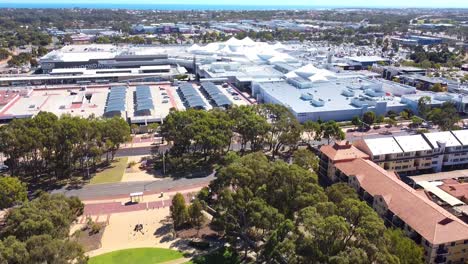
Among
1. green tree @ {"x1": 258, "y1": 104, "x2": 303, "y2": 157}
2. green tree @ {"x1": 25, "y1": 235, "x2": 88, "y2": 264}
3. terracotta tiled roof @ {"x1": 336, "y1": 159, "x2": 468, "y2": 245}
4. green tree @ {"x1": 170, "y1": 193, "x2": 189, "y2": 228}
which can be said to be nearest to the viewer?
green tree @ {"x1": 25, "y1": 235, "x2": 88, "y2": 264}

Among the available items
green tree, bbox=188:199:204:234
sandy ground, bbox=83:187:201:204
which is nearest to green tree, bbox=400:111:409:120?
sandy ground, bbox=83:187:201:204

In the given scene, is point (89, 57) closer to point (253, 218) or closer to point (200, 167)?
point (200, 167)

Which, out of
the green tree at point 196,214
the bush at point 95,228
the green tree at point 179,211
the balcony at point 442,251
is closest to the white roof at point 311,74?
the green tree at point 196,214

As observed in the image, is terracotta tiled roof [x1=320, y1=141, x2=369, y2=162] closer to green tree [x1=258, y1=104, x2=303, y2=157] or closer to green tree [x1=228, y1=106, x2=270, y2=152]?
green tree [x1=258, y1=104, x2=303, y2=157]

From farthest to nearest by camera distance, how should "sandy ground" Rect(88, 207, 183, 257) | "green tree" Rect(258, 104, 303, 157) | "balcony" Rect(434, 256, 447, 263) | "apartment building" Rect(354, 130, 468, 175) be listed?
"green tree" Rect(258, 104, 303, 157)
"apartment building" Rect(354, 130, 468, 175)
"sandy ground" Rect(88, 207, 183, 257)
"balcony" Rect(434, 256, 447, 263)

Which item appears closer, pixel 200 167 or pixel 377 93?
pixel 200 167

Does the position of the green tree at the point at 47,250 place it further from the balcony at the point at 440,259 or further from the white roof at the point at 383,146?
the white roof at the point at 383,146

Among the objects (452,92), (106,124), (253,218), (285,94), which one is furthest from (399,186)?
(452,92)
